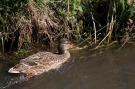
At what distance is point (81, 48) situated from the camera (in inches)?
382

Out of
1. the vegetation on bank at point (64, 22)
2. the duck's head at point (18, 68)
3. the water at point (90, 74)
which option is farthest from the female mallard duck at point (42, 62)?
the vegetation on bank at point (64, 22)

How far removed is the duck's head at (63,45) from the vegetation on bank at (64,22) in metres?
0.18

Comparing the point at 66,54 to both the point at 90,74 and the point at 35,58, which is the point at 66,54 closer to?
the point at 35,58

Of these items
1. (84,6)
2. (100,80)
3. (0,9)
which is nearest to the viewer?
(100,80)

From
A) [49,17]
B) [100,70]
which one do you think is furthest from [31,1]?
[100,70]

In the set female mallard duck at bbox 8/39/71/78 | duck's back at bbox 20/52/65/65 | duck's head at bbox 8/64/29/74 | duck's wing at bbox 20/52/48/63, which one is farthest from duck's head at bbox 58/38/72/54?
duck's head at bbox 8/64/29/74

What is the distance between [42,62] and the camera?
9156 mm

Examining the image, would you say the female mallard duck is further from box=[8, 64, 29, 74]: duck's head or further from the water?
the water

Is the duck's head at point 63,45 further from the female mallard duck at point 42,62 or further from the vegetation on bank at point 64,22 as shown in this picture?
the vegetation on bank at point 64,22

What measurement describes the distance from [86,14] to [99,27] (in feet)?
1.34

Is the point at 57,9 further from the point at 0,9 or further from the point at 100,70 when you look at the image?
the point at 100,70

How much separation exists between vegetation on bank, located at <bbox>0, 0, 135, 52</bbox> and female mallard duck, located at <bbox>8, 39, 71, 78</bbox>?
12.7 inches

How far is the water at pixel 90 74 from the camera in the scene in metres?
8.20

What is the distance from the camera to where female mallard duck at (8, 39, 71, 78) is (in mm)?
8789
